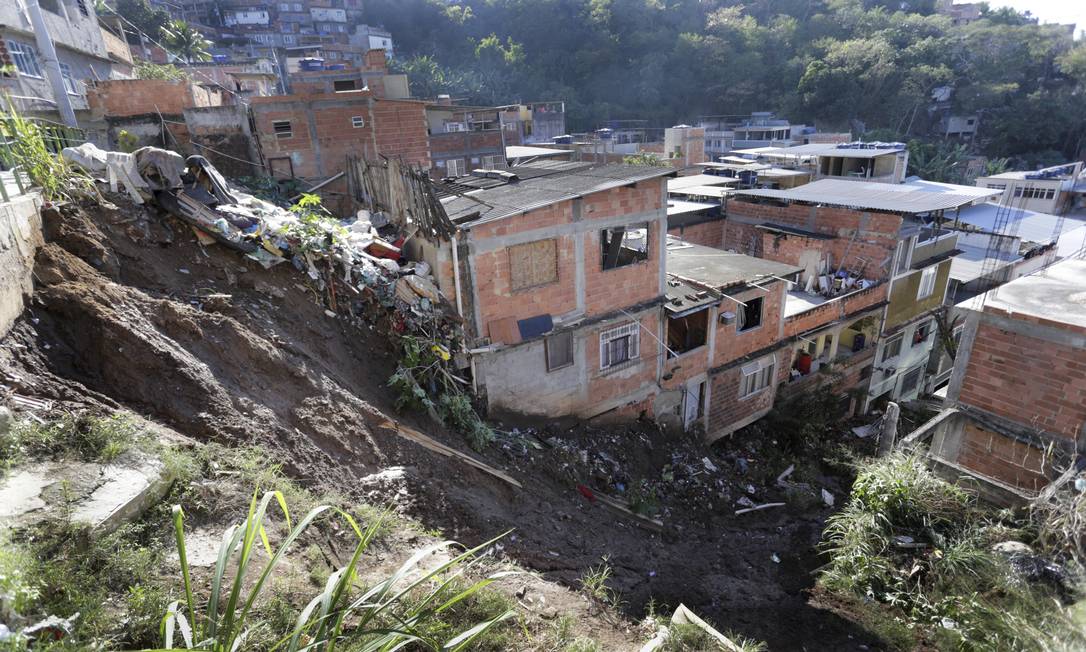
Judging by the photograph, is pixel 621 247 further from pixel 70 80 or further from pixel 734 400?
pixel 70 80

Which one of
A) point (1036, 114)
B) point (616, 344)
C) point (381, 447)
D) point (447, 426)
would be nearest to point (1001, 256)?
point (616, 344)

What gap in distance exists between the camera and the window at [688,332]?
13039mm

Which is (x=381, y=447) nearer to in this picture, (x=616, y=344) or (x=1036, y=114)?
(x=616, y=344)

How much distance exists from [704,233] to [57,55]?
76.0 ft

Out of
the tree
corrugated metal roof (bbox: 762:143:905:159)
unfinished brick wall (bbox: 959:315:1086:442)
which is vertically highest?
the tree

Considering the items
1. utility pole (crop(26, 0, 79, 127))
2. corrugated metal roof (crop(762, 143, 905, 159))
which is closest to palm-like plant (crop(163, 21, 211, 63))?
utility pole (crop(26, 0, 79, 127))

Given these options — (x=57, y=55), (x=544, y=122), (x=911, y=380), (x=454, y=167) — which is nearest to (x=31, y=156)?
(x=57, y=55)

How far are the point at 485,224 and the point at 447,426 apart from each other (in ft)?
11.6

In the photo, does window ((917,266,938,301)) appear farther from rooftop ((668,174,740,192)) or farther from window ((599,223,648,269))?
window ((599,223,648,269))

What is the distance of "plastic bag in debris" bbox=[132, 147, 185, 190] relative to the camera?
8.27 metres

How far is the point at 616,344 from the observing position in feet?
38.8

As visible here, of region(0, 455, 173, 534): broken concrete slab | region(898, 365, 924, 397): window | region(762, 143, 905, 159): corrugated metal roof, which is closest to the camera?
region(0, 455, 173, 534): broken concrete slab

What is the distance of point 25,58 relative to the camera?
53.2ft

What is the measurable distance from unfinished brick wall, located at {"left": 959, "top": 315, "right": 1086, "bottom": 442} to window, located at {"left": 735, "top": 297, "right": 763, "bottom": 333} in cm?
694
